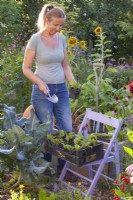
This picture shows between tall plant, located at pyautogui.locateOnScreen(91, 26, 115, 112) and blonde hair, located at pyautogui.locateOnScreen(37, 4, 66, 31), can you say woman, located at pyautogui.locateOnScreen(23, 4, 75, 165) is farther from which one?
tall plant, located at pyautogui.locateOnScreen(91, 26, 115, 112)

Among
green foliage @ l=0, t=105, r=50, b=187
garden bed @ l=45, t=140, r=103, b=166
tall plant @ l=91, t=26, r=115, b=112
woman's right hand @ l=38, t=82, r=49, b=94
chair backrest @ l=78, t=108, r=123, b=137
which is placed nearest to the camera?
garden bed @ l=45, t=140, r=103, b=166

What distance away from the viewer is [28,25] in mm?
10344

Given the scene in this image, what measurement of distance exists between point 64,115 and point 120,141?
80 cm

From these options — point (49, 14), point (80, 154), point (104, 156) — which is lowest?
point (104, 156)

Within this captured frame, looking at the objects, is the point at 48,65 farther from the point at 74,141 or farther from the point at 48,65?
the point at 74,141

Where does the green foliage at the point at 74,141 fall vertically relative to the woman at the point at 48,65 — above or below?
below

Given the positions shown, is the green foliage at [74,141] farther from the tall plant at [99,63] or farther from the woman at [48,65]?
the tall plant at [99,63]

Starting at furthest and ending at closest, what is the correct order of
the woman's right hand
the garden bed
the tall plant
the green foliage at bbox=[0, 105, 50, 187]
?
the tall plant < the woman's right hand < the green foliage at bbox=[0, 105, 50, 187] < the garden bed

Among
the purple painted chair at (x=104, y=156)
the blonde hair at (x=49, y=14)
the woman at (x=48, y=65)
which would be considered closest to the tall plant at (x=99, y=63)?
the woman at (x=48, y=65)

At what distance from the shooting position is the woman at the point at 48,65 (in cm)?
429

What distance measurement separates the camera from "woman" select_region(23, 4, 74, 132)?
14.1 ft

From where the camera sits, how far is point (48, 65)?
4.40 meters

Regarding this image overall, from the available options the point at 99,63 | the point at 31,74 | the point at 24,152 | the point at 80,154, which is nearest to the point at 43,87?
the point at 31,74

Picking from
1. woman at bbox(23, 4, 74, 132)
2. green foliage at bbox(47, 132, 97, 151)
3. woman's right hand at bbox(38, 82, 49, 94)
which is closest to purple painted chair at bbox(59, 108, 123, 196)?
green foliage at bbox(47, 132, 97, 151)
